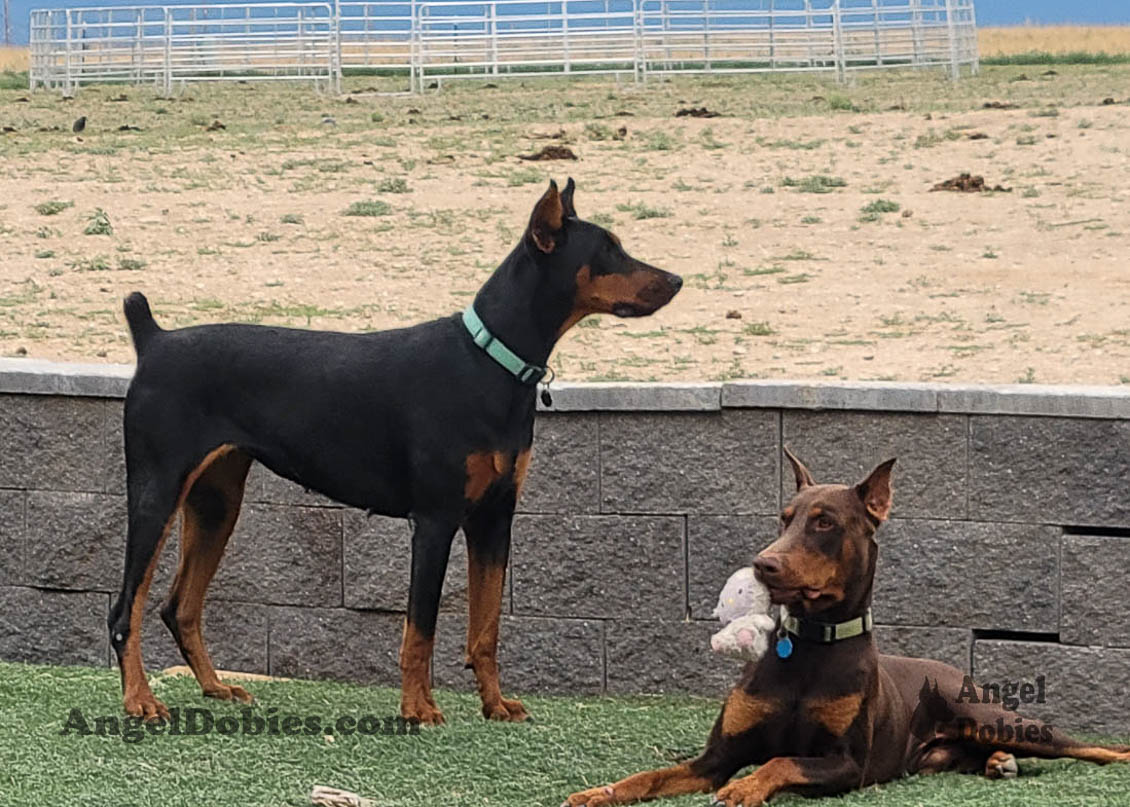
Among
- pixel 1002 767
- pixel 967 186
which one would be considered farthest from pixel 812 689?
pixel 967 186

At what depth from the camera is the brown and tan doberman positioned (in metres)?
5.15

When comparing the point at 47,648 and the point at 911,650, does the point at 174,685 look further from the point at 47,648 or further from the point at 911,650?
the point at 911,650

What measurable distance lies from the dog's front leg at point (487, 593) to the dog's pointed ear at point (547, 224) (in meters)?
0.86

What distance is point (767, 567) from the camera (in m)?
5.08

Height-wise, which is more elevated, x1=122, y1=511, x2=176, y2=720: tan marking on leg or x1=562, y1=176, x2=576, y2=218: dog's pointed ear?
x1=562, y1=176, x2=576, y2=218: dog's pointed ear

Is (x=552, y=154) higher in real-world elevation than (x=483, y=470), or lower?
higher

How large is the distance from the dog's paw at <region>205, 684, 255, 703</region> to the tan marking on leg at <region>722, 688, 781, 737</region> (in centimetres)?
191

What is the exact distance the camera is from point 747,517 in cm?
691

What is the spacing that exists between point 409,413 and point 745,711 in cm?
144

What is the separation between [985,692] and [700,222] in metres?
8.69

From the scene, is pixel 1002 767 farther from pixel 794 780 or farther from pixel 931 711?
pixel 794 780

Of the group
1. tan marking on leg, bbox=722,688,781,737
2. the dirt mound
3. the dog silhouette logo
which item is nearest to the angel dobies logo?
the dog silhouette logo

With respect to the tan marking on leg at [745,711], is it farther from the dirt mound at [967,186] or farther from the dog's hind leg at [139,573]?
the dirt mound at [967,186]

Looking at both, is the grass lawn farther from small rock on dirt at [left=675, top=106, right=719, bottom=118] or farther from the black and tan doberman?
small rock on dirt at [left=675, top=106, right=719, bottom=118]
